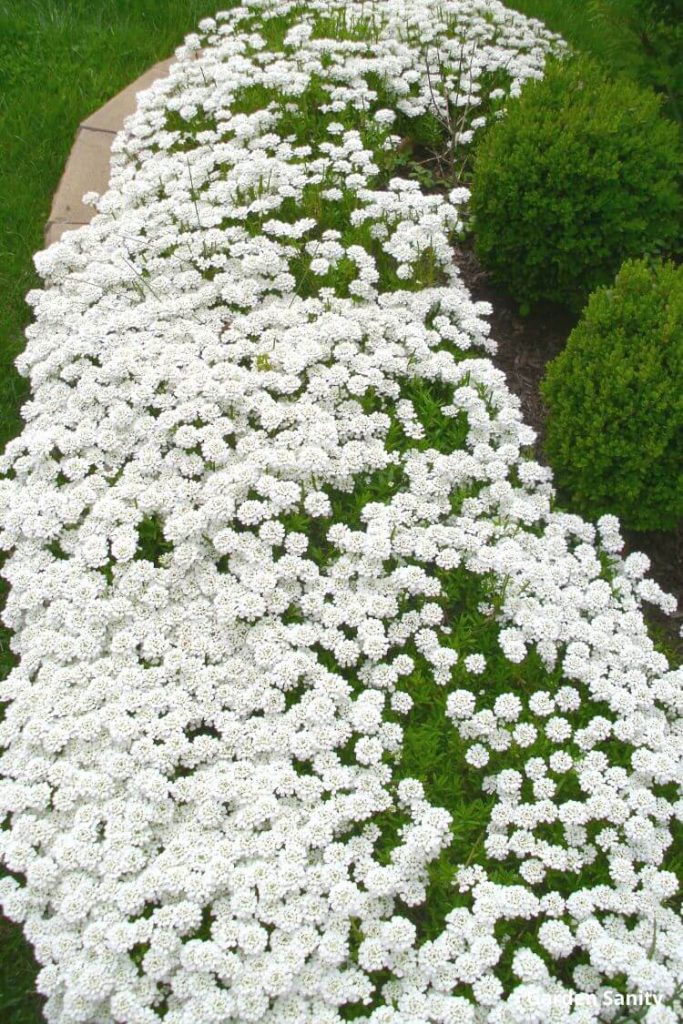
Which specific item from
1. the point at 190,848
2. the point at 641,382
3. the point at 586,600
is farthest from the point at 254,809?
the point at 641,382

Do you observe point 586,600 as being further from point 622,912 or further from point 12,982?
point 12,982

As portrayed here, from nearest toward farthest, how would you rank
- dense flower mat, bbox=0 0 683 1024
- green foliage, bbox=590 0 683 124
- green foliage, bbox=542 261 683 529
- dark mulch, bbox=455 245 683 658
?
dense flower mat, bbox=0 0 683 1024, green foliage, bbox=542 261 683 529, dark mulch, bbox=455 245 683 658, green foliage, bbox=590 0 683 124

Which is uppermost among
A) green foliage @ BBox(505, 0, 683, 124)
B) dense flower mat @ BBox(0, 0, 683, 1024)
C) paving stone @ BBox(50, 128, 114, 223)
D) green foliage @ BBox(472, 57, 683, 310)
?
green foliage @ BBox(505, 0, 683, 124)

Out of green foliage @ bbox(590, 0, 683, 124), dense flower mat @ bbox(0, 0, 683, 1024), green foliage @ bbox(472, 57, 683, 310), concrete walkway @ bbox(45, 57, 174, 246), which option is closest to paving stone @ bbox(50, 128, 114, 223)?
concrete walkway @ bbox(45, 57, 174, 246)

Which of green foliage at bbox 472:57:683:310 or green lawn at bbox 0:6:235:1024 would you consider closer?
green foliage at bbox 472:57:683:310

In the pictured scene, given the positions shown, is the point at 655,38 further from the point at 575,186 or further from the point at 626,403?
the point at 626,403

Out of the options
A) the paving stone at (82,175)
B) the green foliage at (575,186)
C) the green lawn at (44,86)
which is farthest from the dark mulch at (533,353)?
the green lawn at (44,86)

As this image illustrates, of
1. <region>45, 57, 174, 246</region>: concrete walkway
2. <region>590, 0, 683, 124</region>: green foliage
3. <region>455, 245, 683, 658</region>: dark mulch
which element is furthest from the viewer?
<region>45, 57, 174, 246</region>: concrete walkway

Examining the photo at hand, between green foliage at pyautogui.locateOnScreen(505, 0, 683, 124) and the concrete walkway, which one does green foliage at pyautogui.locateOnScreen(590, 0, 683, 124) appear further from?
the concrete walkway

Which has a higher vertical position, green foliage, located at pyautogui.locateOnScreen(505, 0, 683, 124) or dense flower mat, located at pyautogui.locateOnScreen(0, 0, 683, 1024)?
green foliage, located at pyautogui.locateOnScreen(505, 0, 683, 124)
